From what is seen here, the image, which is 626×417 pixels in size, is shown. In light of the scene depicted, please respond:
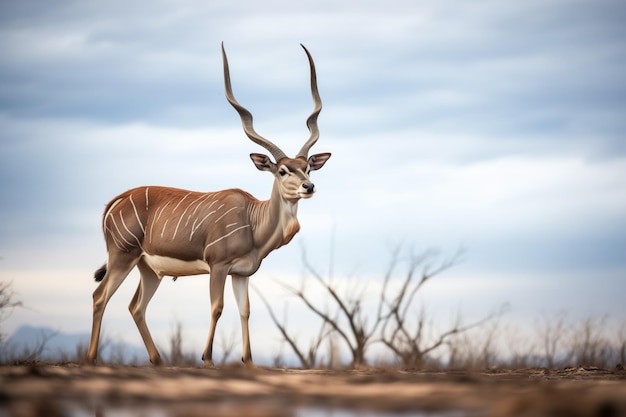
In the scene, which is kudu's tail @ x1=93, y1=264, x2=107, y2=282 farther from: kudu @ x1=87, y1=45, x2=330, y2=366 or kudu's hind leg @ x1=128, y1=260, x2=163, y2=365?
kudu's hind leg @ x1=128, y1=260, x2=163, y2=365

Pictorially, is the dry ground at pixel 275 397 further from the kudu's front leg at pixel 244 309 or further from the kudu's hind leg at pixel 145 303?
the kudu's hind leg at pixel 145 303

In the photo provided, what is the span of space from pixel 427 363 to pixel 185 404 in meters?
9.31

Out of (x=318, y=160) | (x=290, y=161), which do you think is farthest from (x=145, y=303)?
(x=318, y=160)

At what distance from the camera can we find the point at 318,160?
12203mm

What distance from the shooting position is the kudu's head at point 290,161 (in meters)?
11.4

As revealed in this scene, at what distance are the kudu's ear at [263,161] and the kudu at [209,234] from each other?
0.04 ft

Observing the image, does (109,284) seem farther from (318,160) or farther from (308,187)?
(318,160)

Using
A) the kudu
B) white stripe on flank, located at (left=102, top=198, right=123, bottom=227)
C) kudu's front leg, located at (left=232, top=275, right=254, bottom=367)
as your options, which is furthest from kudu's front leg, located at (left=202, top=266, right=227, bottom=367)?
white stripe on flank, located at (left=102, top=198, right=123, bottom=227)

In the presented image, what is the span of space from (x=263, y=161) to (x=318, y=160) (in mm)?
828

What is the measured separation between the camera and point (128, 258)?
1209cm

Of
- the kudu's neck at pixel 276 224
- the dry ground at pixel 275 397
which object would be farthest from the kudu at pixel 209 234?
the dry ground at pixel 275 397

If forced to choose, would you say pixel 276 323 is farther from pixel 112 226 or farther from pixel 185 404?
pixel 185 404

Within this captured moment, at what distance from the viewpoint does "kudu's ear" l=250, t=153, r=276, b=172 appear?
1172 cm

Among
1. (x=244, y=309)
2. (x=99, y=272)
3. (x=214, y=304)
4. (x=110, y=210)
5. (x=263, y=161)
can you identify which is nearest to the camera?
(x=214, y=304)
